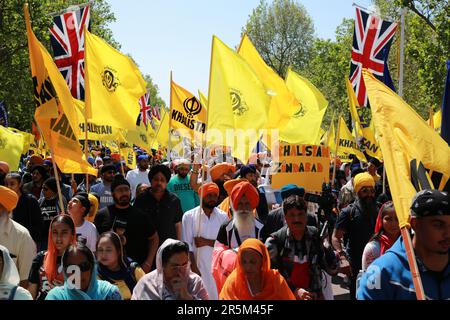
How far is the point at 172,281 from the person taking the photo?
4.21 meters

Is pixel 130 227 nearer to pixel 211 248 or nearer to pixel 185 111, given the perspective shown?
pixel 211 248

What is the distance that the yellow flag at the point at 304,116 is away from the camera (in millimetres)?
10734

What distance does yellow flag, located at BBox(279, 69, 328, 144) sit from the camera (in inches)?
423

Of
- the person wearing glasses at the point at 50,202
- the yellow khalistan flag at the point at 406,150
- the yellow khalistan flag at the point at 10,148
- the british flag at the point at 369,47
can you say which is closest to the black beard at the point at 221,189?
the person wearing glasses at the point at 50,202

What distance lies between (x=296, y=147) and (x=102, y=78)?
2897 millimetres

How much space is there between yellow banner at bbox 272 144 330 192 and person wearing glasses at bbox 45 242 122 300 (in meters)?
4.87

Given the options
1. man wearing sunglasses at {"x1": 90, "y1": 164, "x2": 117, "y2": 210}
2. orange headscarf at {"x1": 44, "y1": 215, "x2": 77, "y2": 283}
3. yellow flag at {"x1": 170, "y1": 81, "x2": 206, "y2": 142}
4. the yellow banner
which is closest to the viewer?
orange headscarf at {"x1": 44, "y1": 215, "x2": 77, "y2": 283}

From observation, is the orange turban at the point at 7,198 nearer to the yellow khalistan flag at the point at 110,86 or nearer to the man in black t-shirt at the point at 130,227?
the man in black t-shirt at the point at 130,227

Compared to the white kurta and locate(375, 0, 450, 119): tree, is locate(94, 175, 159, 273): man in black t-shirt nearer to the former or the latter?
the white kurta

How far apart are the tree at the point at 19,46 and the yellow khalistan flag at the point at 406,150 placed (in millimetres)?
21304

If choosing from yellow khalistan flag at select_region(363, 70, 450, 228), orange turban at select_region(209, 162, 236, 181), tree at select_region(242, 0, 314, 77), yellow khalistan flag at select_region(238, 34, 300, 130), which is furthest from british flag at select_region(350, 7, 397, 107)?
tree at select_region(242, 0, 314, 77)

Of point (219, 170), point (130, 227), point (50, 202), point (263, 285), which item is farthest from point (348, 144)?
point (263, 285)

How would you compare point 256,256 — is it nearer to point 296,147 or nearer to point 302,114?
point 296,147

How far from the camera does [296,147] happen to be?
9.75 meters
